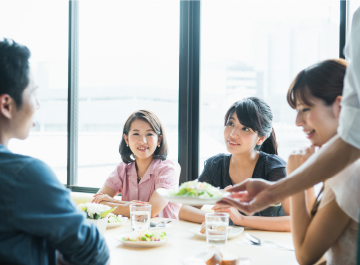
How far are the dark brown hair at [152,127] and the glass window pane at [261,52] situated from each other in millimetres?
644

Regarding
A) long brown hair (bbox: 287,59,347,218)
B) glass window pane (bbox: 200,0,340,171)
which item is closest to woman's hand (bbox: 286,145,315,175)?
long brown hair (bbox: 287,59,347,218)

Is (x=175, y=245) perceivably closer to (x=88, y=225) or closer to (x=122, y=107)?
(x=88, y=225)

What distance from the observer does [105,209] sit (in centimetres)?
164

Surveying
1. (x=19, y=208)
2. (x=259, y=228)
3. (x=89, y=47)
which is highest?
(x=89, y=47)

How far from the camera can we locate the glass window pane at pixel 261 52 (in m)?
2.95

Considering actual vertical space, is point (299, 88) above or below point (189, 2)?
below

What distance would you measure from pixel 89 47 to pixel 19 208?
10.6 ft

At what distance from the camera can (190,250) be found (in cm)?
151

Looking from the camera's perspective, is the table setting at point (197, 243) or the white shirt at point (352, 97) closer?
the white shirt at point (352, 97)

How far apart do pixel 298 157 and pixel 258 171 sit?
879mm

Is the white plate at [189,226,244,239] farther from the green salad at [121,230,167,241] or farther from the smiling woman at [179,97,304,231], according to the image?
the smiling woman at [179,97,304,231]

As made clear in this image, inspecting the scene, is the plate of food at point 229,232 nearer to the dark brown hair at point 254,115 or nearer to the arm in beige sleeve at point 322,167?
the arm in beige sleeve at point 322,167

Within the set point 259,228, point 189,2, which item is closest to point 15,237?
point 259,228

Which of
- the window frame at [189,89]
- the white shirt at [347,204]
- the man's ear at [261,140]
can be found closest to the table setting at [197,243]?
the white shirt at [347,204]
